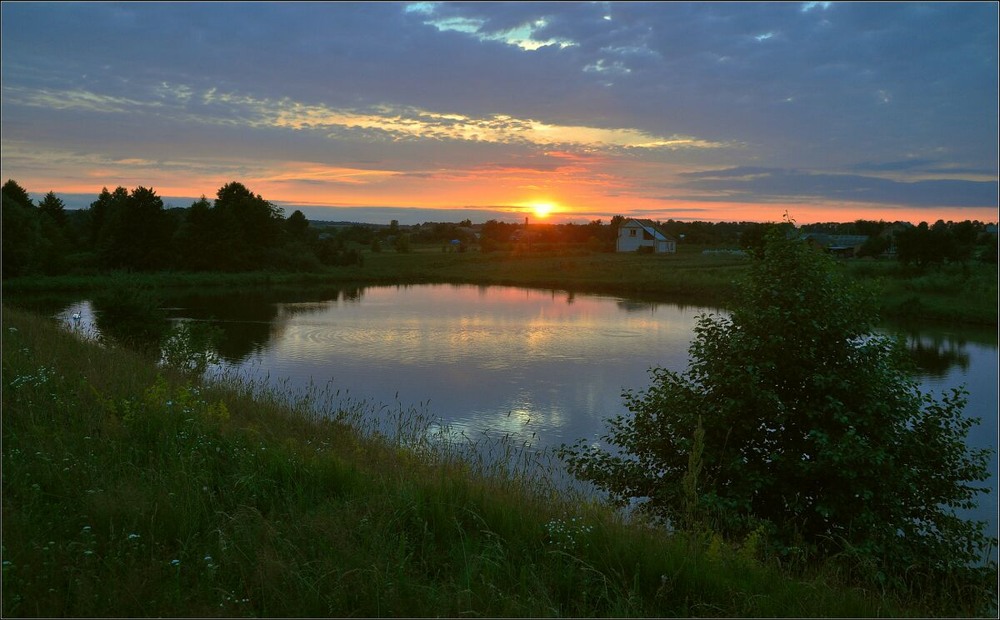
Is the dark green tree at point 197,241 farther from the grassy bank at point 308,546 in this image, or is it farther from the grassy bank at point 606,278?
the grassy bank at point 308,546

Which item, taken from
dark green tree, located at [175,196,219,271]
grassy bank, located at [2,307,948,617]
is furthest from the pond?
dark green tree, located at [175,196,219,271]

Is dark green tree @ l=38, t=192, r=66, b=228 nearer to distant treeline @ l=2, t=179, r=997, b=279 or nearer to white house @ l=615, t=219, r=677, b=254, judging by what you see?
distant treeline @ l=2, t=179, r=997, b=279

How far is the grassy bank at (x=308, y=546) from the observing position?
3.36 metres

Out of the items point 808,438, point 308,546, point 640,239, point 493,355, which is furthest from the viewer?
point 640,239

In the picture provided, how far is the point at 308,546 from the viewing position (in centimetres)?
388

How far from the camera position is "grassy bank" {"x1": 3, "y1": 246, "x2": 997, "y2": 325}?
3422 centimetres

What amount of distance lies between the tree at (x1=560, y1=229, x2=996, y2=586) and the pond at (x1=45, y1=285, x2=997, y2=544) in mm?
2881

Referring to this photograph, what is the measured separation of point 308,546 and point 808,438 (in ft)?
16.4

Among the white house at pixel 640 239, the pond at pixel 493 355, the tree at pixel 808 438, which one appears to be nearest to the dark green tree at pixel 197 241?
the pond at pixel 493 355

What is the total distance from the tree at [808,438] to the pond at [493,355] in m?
2.88

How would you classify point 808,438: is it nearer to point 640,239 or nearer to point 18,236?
point 18,236

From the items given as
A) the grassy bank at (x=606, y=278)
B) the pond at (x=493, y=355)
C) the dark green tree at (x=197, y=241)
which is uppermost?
the dark green tree at (x=197, y=241)

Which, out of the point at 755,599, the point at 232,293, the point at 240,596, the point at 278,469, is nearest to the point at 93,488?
the point at 278,469

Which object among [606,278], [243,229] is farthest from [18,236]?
[606,278]
